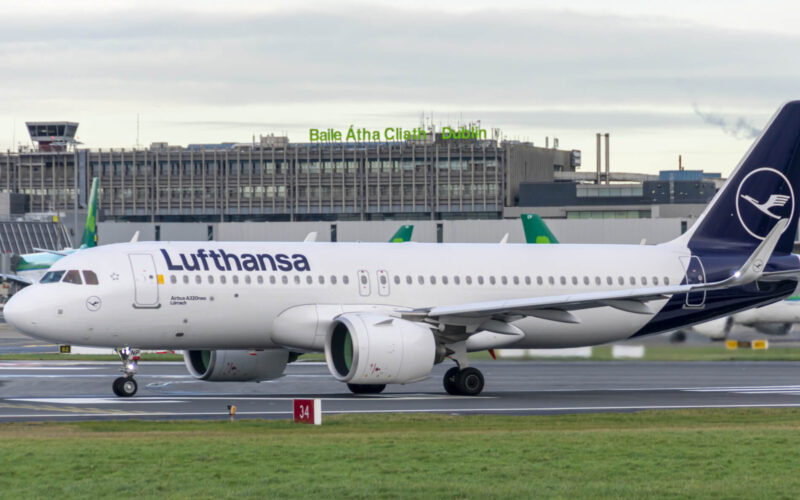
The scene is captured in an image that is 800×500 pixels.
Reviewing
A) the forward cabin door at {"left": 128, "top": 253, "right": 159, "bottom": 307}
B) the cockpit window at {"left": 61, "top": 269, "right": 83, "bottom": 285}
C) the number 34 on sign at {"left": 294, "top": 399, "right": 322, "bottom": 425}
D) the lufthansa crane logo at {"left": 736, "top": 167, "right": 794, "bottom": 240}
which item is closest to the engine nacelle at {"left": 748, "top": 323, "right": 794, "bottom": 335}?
the lufthansa crane logo at {"left": 736, "top": 167, "right": 794, "bottom": 240}

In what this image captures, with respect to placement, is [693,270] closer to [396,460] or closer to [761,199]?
[761,199]

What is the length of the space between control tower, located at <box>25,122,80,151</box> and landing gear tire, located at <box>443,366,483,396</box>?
15818cm

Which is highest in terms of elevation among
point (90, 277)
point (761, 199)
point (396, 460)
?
point (761, 199)

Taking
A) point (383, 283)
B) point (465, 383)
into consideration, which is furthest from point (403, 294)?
point (465, 383)

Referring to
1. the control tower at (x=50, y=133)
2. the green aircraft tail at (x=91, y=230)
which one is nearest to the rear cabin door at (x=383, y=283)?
the green aircraft tail at (x=91, y=230)

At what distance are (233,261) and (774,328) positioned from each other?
2565 cm

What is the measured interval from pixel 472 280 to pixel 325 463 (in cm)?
1845

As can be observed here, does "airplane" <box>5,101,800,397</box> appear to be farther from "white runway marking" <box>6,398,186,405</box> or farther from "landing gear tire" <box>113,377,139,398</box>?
"white runway marking" <box>6,398,186,405</box>

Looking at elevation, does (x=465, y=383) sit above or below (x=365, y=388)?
above

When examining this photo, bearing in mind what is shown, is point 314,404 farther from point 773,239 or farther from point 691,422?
point 773,239

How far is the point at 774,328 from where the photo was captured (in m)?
51.5

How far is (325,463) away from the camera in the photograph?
1967cm

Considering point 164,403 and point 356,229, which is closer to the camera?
point 164,403

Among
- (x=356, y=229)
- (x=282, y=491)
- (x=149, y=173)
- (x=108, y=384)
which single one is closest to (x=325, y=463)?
(x=282, y=491)
